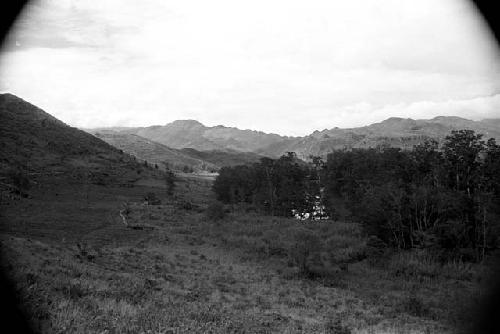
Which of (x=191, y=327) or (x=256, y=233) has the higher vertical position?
(x=191, y=327)

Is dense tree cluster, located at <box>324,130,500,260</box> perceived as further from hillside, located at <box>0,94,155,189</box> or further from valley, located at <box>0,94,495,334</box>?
hillside, located at <box>0,94,155,189</box>

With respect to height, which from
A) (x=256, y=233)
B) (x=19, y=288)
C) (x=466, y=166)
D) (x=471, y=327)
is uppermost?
(x=466, y=166)

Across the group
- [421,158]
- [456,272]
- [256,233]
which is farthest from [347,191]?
[456,272]

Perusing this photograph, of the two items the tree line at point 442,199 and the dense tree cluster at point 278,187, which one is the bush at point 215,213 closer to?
the dense tree cluster at point 278,187

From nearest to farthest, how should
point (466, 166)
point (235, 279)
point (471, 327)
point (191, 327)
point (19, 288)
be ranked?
point (19, 288)
point (191, 327)
point (471, 327)
point (235, 279)
point (466, 166)

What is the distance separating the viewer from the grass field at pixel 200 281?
420 inches

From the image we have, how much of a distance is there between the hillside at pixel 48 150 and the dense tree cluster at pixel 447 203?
176 feet

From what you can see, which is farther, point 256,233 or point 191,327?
point 256,233

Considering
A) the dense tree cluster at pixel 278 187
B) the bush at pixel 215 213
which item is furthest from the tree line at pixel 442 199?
the bush at pixel 215 213

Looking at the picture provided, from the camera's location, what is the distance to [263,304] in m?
17.9

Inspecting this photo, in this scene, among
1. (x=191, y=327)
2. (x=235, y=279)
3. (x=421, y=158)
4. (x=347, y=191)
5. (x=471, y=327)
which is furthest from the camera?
(x=347, y=191)

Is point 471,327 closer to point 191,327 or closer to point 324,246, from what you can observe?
point 191,327

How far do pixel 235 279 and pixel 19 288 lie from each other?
50.2 ft

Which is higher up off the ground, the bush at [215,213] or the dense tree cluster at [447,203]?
the dense tree cluster at [447,203]
